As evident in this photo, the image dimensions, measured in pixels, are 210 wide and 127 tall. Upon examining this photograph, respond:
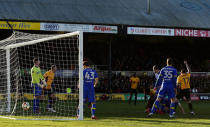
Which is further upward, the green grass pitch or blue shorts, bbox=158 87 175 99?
blue shorts, bbox=158 87 175 99

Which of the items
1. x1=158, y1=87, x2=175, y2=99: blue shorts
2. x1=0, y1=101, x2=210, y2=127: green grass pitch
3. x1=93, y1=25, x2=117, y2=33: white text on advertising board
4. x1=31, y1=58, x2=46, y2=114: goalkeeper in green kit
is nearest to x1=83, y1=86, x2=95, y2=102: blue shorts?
x1=0, y1=101, x2=210, y2=127: green grass pitch

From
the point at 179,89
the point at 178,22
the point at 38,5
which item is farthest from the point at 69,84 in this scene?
the point at 179,89

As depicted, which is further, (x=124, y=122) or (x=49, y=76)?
(x=49, y=76)

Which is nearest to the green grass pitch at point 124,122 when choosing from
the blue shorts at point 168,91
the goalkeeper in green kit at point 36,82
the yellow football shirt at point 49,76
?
the blue shorts at point 168,91

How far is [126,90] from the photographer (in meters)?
29.4

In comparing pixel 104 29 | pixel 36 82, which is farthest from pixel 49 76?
pixel 104 29

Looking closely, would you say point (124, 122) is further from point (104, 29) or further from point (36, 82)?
point (104, 29)

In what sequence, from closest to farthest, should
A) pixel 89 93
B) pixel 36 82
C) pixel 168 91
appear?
pixel 89 93, pixel 168 91, pixel 36 82

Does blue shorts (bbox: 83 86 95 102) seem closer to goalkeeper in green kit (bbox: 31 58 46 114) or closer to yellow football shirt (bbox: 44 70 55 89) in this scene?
goalkeeper in green kit (bbox: 31 58 46 114)

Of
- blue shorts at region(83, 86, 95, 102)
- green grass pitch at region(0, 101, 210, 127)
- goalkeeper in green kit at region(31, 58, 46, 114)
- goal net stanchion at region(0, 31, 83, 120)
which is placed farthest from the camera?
goalkeeper in green kit at region(31, 58, 46, 114)

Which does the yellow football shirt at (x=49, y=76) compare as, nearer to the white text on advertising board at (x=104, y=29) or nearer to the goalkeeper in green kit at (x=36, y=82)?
the goalkeeper in green kit at (x=36, y=82)

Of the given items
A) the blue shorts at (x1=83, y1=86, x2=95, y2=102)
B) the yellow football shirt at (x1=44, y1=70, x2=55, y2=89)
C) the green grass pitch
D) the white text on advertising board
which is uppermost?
the white text on advertising board

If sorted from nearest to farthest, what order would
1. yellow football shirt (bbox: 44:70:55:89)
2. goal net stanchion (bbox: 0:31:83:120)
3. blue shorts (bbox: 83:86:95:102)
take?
1. blue shorts (bbox: 83:86:95:102)
2. goal net stanchion (bbox: 0:31:83:120)
3. yellow football shirt (bbox: 44:70:55:89)

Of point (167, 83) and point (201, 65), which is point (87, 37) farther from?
point (167, 83)
